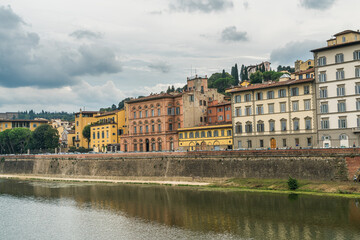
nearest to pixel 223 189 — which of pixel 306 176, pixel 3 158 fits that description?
pixel 306 176

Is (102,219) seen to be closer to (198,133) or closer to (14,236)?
(14,236)

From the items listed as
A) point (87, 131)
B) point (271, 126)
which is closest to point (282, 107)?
point (271, 126)

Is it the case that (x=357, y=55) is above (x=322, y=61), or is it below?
above

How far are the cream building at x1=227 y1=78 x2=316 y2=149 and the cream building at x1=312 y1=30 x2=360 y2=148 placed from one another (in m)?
1.79

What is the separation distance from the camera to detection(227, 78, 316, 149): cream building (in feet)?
216

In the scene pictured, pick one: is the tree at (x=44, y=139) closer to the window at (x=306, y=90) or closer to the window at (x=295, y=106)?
the window at (x=295, y=106)

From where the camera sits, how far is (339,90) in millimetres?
62156

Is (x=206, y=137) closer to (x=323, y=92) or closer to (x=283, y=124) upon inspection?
(x=283, y=124)

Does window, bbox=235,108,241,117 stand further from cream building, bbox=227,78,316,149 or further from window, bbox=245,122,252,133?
window, bbox=245,122,252,133

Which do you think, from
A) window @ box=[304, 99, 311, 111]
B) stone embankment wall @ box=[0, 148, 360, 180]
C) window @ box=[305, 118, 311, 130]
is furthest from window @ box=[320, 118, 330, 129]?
stone embankment wall @ box=[0, 148, 360, 180]

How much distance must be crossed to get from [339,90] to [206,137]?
29595 millimetres

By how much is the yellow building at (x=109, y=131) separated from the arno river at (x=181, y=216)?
1920 inches

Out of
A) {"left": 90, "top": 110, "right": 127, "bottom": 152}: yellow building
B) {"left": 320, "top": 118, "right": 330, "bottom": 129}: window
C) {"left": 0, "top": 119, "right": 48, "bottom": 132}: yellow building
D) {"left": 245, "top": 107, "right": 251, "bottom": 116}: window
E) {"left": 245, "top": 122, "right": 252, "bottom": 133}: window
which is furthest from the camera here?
{"left": 0, "top": 119, "right": 48, "bottom": 132}: yellow building

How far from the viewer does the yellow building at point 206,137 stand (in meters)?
78.1
